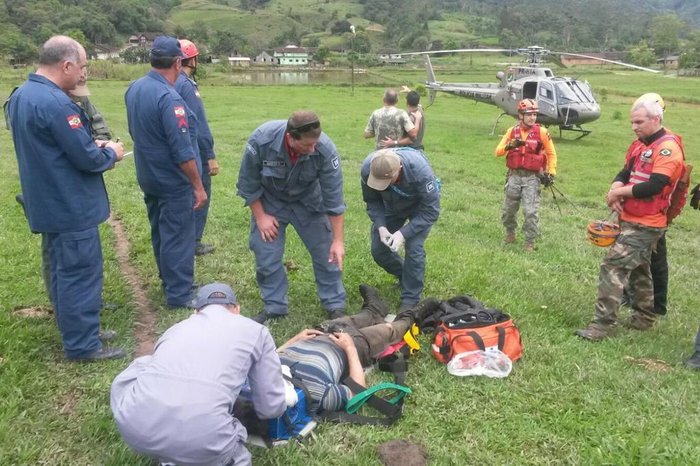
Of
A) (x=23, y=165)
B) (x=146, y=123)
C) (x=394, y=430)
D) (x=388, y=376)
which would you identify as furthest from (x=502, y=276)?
(x=23, y=165)

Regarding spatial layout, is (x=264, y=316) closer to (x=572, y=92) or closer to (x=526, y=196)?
(x=526, y=196)

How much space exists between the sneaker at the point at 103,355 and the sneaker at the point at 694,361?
189 inches

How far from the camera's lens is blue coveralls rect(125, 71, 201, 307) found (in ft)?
16.2

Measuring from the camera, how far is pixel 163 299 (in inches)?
227

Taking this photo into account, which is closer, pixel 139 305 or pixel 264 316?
pixel 264 316

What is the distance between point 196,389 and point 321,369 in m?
1.28

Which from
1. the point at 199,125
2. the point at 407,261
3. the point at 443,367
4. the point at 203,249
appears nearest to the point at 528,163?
the point at 407,261

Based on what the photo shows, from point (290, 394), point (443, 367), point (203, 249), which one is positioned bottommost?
point (203, 249)

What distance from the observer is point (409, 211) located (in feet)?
19.2

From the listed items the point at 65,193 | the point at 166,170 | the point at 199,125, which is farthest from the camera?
the point at 199,125

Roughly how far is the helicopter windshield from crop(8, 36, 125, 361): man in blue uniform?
744 inches

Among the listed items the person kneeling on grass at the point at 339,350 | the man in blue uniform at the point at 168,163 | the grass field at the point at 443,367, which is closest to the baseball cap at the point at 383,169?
the person kneeling on grass at the point at 339,350

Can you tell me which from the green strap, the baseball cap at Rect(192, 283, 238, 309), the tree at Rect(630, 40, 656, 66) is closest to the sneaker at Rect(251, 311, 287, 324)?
the green strap

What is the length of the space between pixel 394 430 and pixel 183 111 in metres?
3.25
